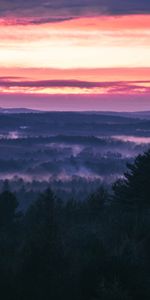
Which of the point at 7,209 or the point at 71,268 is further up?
the point at 71,268

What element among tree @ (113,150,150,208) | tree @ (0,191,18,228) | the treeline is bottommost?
tree @ (0,191,18,228)

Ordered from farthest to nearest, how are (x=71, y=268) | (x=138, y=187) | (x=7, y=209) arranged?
(x=7, y=209), (x=138, y=187), (x=71, y=268)

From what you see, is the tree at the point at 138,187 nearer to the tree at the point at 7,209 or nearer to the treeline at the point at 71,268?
the tree at the point at 7,209

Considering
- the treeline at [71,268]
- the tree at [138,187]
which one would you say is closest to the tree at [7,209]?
the tree at [138,187]

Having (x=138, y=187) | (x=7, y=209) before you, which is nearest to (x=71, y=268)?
(x=138, y=187)

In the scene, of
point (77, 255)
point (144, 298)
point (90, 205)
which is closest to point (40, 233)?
point (77, 255)

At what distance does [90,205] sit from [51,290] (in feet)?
99.6

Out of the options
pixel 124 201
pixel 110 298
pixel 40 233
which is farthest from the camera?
pixel 124 201

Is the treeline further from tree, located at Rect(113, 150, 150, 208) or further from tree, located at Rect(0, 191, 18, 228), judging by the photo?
tree, located at Rect(0, 191, 18, 228)

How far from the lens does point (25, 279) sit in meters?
23.6

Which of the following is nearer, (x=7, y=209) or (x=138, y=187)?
(x=138, y=187)

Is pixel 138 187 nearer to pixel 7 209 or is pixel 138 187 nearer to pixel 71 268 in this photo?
pixel 7 209

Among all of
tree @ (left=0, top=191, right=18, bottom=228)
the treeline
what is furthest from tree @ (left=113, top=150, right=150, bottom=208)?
the treeline

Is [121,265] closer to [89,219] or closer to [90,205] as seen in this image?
[89,219]
